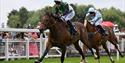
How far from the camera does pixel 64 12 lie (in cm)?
1477

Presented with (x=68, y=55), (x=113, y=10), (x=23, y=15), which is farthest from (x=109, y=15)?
(x=68, y=55)

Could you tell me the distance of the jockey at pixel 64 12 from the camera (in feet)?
46.4

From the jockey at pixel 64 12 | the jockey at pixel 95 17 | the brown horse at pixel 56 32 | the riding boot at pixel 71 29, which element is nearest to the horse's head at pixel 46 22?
the brown horse at pixel 56 32

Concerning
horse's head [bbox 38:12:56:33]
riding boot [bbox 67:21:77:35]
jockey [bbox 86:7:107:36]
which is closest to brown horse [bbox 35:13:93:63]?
horse's head [bbox 38:12:56:33]

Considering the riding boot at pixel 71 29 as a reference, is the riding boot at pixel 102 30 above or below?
below

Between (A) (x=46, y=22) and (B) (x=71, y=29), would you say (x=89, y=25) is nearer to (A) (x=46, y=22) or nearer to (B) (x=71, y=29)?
(B) (x=71, y=29)

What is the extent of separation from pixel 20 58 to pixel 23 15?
276ft

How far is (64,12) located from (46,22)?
1.81m

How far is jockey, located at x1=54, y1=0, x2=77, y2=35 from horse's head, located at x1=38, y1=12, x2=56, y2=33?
72cm

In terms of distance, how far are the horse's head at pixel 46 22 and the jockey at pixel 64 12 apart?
0.72m

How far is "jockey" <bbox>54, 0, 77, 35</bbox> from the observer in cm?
1416

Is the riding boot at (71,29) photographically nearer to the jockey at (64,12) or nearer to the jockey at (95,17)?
the jockey at (64,12)

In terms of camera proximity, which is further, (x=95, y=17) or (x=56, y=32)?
(x=95, y=17)

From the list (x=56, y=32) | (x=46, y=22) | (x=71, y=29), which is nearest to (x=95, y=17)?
(x=71, y=29)
